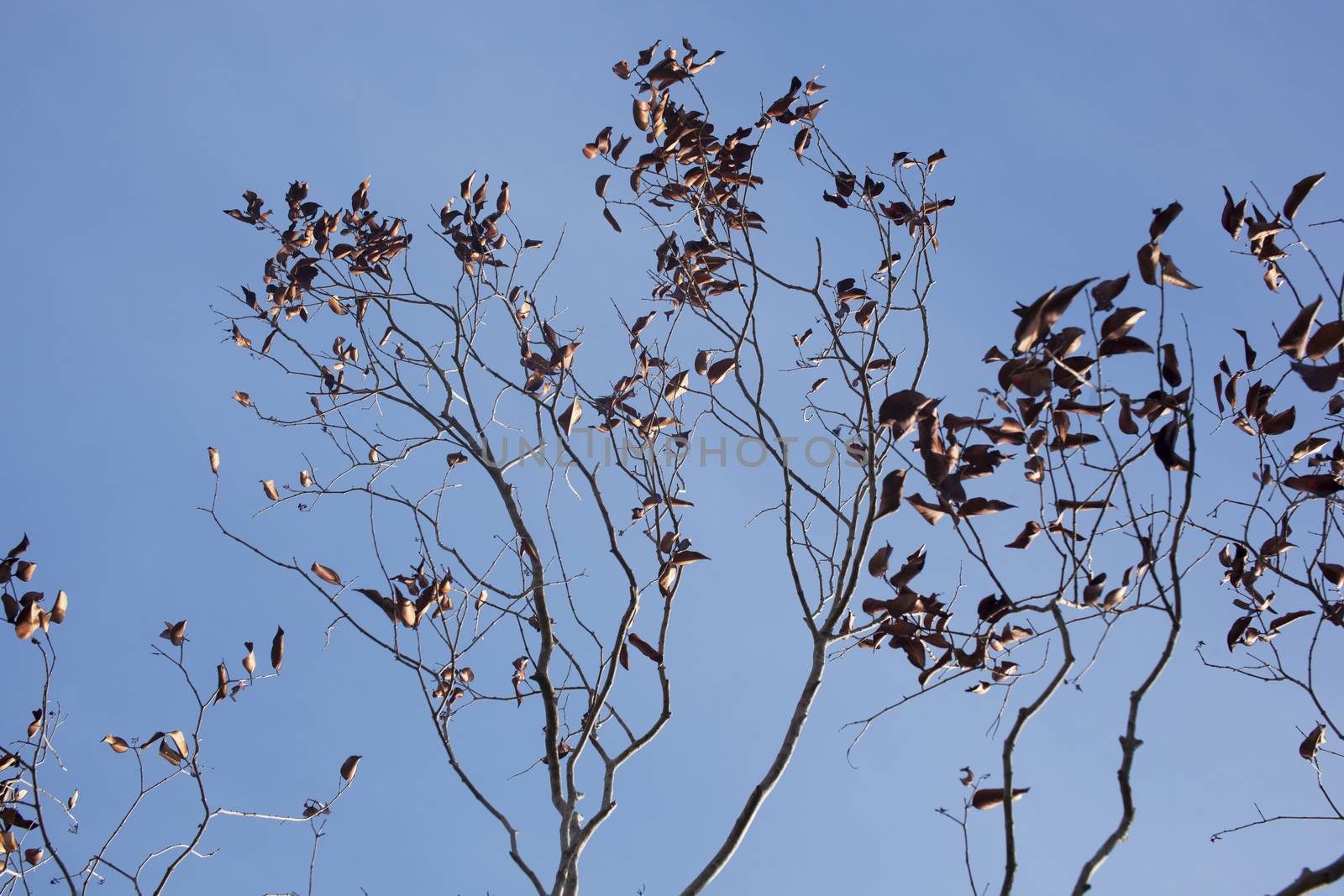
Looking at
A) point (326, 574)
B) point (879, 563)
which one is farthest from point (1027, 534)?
point (326, 574)

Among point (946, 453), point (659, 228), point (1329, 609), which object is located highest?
point (659, 228)

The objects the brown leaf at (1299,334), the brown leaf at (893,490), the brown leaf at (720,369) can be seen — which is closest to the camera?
the brown leaf at (1299,334)

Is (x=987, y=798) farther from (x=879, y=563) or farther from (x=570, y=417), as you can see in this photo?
(x=570, y=417)

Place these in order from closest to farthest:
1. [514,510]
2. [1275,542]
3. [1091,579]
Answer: [1091,579] < [1275,542] < [514,510]

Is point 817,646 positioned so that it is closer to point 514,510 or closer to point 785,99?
point 514,510

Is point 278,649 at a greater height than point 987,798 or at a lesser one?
greater

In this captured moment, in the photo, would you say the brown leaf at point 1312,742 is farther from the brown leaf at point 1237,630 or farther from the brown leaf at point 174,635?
the brown leaf at point 174,635

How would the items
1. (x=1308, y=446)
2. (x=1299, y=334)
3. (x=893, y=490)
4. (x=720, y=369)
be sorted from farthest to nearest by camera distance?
(x=720, y=369)
(x=1308, y=446)
(x=893, y=490)
(x=1299, y=334)

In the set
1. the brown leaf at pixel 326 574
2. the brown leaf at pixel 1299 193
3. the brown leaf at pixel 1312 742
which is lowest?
the brown leaf at pixel 1312 742

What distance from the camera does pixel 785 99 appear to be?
10.3 ft

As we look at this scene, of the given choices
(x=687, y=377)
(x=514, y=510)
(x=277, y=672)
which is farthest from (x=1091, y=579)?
(x=277, y=672)

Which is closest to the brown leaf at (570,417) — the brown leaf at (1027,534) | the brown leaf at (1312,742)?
the brown leaf at (1027,534)

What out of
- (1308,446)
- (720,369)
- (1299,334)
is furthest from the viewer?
(720,369)

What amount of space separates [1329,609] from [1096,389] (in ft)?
3.68
